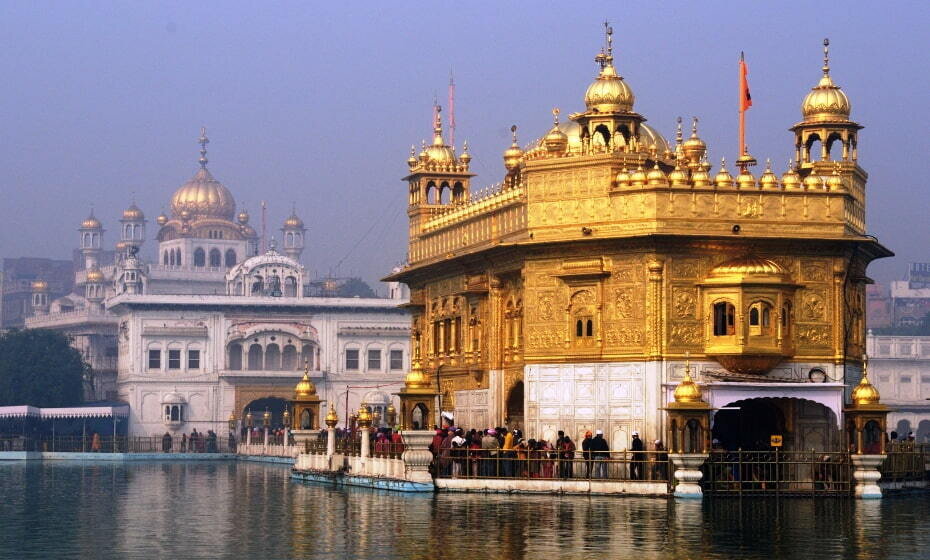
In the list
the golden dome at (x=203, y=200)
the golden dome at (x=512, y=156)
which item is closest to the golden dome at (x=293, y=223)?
the golden dome at (x=203, y=200)

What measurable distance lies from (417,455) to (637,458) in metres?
3.96

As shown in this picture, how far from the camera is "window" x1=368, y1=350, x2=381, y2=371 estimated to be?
8175cm

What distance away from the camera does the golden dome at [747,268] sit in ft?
109

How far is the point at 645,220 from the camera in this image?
33.3 metres

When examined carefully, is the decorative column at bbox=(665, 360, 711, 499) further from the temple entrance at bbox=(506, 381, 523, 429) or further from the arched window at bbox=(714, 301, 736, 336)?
the temple entrance at bbox=(506, 381, 523, 429)

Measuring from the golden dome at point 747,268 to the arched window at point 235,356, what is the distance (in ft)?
162

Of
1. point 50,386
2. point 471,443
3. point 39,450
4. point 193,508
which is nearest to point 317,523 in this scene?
point 193,508

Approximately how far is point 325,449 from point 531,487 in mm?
10532

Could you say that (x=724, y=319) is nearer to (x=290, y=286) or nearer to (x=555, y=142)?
(x=555, y=142)

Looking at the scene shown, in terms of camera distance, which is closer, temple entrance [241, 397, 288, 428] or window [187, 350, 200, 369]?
window [187, 350, 200, 369]

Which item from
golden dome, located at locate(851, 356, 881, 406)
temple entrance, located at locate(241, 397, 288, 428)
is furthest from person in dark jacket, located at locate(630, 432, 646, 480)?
temple entrance, located at locate(241, 397, 288, 428)

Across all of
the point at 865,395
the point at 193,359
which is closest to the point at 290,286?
the point at 193,359

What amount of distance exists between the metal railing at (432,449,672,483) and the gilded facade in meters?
1.37

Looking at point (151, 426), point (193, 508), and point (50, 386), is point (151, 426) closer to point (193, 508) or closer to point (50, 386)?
point (50, 386)
